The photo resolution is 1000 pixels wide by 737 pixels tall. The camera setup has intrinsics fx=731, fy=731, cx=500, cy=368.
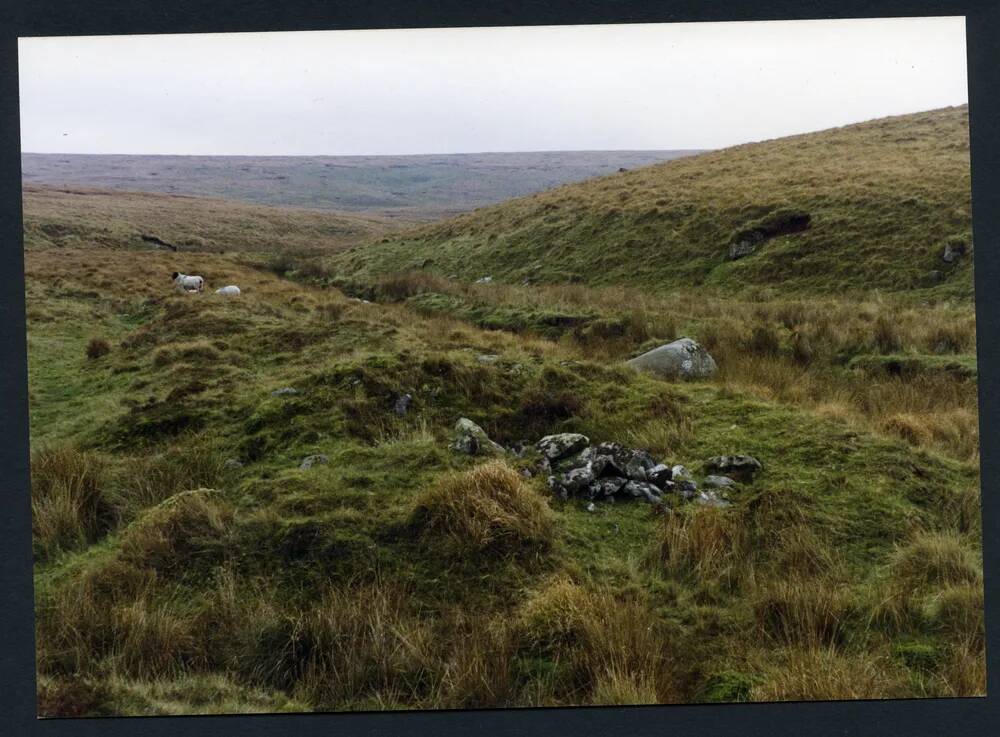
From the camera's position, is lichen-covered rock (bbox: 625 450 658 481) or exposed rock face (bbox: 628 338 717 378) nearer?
lichen-covered rock (bbox: 625 450 658 481)

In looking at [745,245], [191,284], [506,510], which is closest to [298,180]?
[191,284]

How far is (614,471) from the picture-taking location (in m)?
5.93

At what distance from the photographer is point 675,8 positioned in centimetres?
510

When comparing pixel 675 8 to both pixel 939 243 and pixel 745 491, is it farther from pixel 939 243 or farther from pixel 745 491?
pixel 939 243

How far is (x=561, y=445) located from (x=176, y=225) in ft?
154

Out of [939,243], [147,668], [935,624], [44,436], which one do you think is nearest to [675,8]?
[935,624]

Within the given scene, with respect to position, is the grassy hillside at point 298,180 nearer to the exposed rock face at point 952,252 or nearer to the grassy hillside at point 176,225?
the grassy hillside at point 176,225

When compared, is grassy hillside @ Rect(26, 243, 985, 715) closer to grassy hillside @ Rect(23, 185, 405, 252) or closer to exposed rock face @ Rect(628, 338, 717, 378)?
exposed rock face @ Rect(628, 338, 717, 378)

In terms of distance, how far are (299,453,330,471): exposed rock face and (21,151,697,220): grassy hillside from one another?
145 ft

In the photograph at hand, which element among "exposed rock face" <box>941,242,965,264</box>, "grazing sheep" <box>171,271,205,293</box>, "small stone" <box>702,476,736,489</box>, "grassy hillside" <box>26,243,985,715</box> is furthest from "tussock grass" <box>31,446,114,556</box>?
"exposed rock face" <box>941,242,965,264</box>

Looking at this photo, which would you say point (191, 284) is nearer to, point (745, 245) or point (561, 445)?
point (745, 245)

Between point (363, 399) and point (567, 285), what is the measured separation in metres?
12.9

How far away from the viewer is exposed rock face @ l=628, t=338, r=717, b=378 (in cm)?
875

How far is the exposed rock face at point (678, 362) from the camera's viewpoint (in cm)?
875
